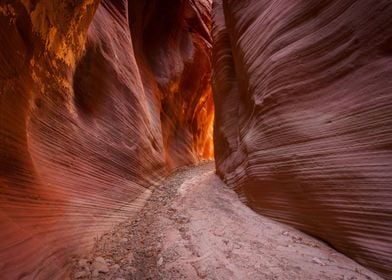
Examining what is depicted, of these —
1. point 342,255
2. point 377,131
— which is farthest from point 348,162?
point 342,255

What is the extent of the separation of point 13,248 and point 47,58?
2.00m

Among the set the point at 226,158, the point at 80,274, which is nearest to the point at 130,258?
the point at 80,274

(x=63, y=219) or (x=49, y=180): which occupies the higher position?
(x=49, y=180)

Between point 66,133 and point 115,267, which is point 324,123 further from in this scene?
point 66,133

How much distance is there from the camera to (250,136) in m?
3.87

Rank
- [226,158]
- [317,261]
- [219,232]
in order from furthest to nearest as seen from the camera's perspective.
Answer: [226,158], [219,232], [317,261]

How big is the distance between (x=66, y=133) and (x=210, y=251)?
2057 mm

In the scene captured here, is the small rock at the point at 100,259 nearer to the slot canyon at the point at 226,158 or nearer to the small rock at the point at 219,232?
the slot canyon at the point at 226,158

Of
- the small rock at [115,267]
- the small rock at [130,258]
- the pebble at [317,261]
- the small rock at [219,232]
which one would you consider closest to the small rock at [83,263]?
the small rock at [115,267]

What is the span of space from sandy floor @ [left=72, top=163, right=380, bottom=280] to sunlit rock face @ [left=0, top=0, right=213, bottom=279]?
311 mm

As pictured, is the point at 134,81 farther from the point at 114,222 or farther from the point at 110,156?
the point at 114,222

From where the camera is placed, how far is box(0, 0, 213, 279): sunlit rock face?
2002 millimetres

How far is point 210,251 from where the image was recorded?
8.32 ft

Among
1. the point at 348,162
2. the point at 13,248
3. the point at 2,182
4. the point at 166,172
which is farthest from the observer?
the point at 166,172
